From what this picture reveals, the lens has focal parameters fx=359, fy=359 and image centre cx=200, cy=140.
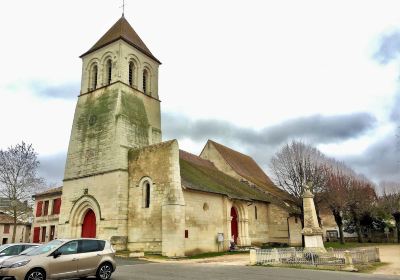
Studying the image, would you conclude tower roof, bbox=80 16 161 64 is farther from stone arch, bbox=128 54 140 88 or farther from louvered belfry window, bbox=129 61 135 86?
louvered belfry window, bbox=129 61 135 86

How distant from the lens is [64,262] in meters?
10.4

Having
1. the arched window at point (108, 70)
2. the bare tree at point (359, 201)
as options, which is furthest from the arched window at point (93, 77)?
the bare tree at point (359, 201)

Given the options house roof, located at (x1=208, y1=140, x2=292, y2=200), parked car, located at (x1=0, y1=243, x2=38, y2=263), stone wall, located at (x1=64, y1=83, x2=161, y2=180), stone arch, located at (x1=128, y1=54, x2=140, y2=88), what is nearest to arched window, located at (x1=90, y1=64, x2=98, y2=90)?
stone wall, located at (x1=64, y1=83, x2=161, y2=180)

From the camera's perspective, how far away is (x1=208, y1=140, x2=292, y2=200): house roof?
35.8 meters

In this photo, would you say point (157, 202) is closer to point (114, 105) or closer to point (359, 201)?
point (114, 105)

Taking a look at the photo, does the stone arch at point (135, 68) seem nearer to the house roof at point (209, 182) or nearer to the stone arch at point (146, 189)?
the house roof at point (209, 182)

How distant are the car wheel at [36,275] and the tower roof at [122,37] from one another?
2026 centimetres

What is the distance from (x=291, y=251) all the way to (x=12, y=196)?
24771 millimetres

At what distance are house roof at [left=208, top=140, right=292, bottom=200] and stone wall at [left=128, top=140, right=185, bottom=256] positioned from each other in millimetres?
14277

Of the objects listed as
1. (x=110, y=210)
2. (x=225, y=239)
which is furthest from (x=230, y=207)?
(x=110, y=210)

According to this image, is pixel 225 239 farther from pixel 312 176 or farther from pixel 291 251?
pixel 312 176

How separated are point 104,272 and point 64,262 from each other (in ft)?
4.30

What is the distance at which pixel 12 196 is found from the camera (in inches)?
1222

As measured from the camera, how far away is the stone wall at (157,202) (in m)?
20.3
